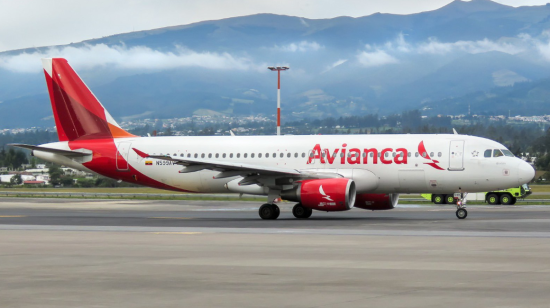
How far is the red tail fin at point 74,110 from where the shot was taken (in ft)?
133

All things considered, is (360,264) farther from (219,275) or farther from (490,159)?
(490,159)

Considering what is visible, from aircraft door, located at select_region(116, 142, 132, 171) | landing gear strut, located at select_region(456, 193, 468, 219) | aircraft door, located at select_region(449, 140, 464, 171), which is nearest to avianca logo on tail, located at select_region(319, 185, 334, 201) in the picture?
aircraft door, located at select_region(449, 140, 464, 171)

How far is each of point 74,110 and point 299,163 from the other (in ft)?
40.9

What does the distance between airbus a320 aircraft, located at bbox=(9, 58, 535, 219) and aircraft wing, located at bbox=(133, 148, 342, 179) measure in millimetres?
42

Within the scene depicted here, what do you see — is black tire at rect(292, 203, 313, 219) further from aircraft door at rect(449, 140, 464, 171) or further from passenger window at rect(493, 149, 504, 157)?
passenger window at rect(493, 149, 504, 157)

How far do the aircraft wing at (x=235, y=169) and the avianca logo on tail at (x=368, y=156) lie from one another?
90 cm

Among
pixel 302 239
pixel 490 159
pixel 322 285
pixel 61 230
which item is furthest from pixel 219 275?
pixel 490 159

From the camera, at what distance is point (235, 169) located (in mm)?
34125

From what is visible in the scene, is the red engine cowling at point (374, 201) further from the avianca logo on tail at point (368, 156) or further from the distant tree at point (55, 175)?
the distant tree at point (55, 175)

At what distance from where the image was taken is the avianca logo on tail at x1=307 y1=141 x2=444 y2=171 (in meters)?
34.3

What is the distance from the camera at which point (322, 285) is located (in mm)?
14344

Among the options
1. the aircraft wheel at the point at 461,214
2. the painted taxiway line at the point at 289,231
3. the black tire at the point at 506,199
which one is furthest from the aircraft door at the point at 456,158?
the black tire at the point at 506,199

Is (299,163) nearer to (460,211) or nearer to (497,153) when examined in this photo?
(460,211)

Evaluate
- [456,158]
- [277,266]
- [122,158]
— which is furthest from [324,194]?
[277,266]
